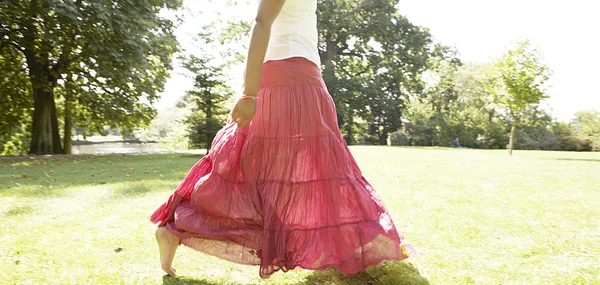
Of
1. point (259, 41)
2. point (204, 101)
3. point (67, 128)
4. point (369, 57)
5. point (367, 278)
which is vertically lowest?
point (367, 278)

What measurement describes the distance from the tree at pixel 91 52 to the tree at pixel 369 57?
14.4 metres

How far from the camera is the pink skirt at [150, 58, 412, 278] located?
6.66 ft

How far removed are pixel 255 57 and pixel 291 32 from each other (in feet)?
0.95

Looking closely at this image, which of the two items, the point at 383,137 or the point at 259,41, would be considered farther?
the point at 383,137

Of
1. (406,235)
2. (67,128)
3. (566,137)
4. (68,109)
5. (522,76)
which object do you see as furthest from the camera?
(566,137)

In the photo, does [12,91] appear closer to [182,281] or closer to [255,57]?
[182,281]

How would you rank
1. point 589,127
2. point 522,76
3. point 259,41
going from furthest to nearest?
point 589,127 < point 522,76 < point 259,41

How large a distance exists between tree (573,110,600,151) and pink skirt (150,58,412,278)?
37.2 m

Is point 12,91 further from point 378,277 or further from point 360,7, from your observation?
point 360,7

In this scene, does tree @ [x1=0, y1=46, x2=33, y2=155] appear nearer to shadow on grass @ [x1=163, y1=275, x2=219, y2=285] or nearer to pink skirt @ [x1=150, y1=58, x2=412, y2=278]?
shadow on grass @ [x1=163, y1=275, x2=219, y2=285]

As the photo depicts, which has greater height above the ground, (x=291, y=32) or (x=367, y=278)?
(x=291, y=32)

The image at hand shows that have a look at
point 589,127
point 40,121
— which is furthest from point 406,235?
point 589,127

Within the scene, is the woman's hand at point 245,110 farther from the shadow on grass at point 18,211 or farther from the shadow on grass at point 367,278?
the shadow on grass at point 18,211

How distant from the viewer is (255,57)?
2.05 metres
